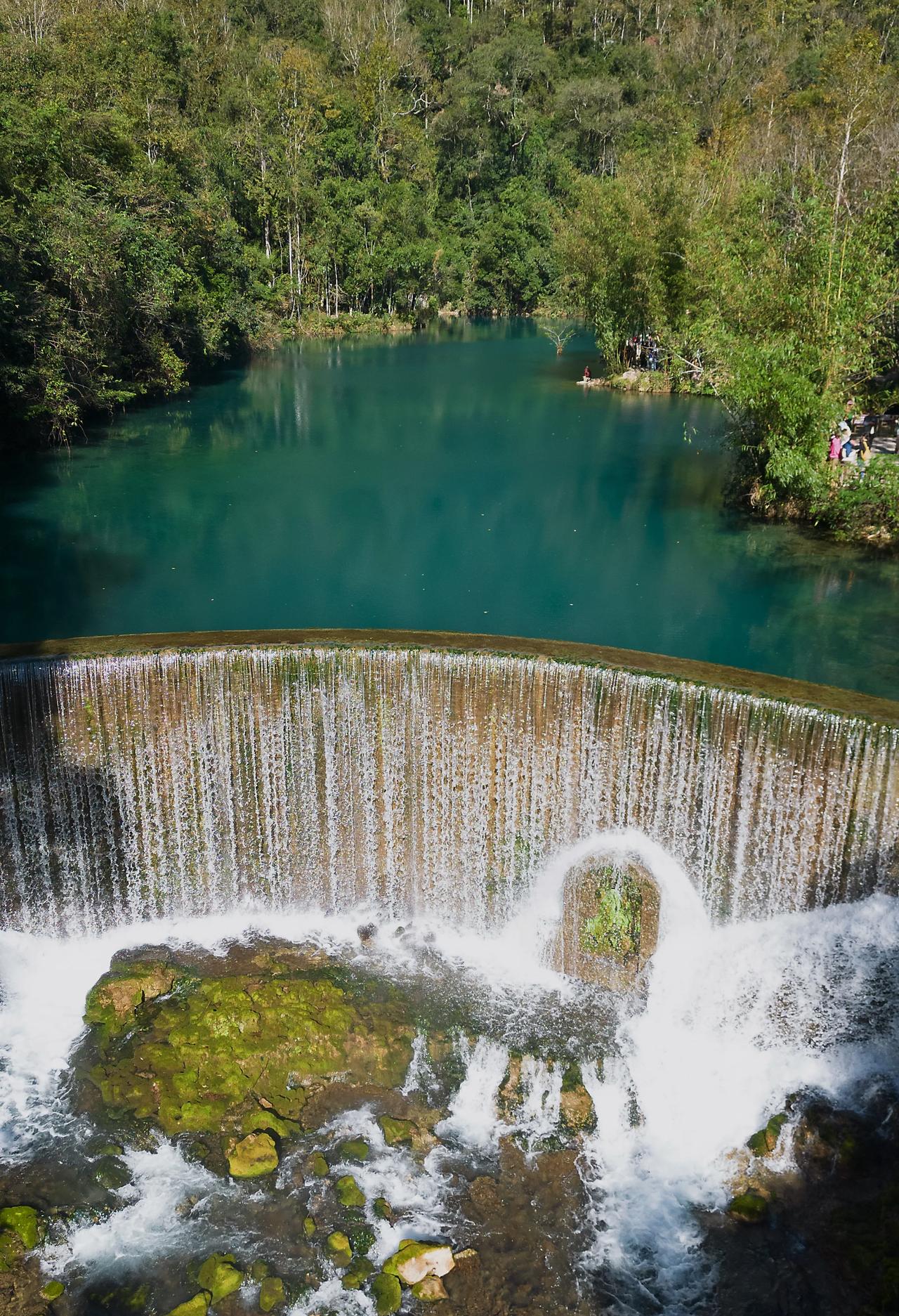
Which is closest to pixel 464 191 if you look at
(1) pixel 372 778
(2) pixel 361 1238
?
(1) pixel 372 778

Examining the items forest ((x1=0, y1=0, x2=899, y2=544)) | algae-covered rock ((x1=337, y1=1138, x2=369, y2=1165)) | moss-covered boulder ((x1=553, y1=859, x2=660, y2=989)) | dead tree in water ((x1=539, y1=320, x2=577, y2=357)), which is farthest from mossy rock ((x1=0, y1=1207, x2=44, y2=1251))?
dead tree in water ((x1=539, y1=320, x2=577, y2=357))

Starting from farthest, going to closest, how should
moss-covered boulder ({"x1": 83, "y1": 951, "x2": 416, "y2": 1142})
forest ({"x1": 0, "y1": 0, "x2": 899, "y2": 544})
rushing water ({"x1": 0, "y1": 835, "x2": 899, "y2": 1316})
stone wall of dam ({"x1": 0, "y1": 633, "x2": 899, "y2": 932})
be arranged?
forest ({"x1": 0, "y1": 0, "x2": 899, "y2": 544}), stone wall of dam ({"x1": 0, "y1": 633, "x2": 899, "y2": 932}), moss-covered boulder ({"x1": 83, "y1": 951, "x2": 416, "y2": 1142}), rushing water ({"x1": 0, "y1": 835, "x2": 899, "y2": 1316})

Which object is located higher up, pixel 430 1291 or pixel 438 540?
pixel 438 540

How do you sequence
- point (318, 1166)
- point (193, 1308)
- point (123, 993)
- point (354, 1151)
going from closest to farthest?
point (193, 1308) → point (318, 1166) → point (354, 1151) → point (123, 993)

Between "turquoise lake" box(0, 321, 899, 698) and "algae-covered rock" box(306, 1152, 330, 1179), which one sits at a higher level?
"turquoise lake" box(0, 321, 899, 698)

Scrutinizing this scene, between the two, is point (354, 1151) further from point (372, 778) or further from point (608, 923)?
point (372, 778)

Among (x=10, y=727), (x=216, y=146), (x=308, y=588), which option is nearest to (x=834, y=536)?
(x=308, y=588)

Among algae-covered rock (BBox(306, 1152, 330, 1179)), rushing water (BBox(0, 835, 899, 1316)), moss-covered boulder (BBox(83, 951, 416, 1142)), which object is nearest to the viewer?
rushing water (BBox(0, 835, 899, 1316))

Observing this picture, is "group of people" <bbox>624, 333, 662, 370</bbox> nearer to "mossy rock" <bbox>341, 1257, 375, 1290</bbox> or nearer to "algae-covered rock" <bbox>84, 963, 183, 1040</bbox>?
"algae-covered rock" <bbox>84, 963, 183, 1040</bbox>
